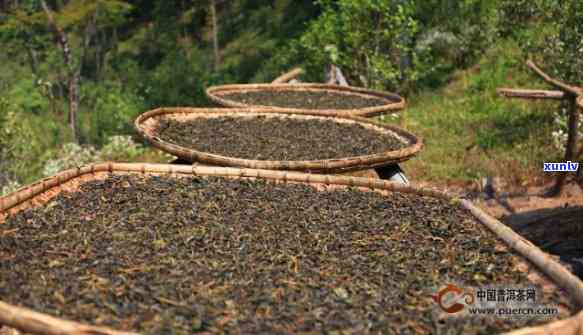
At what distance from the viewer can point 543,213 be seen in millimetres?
4852

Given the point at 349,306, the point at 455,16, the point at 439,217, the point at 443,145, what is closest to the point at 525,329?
the point at 349,306

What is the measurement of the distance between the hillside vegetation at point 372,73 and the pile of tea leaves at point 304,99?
1260 mm

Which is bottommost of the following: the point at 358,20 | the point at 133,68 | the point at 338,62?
the point at 133,68

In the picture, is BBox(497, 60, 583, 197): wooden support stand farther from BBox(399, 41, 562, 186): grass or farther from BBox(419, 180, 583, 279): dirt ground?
BBox(399, 41, 562, 186): grass

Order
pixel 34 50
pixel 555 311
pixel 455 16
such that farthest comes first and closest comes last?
pixel 34 50 → pixel 455 16 → pixel 555 311

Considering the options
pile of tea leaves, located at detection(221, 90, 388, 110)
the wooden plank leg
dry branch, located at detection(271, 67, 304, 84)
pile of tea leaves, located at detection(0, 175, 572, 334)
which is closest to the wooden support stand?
the wooden plank leg

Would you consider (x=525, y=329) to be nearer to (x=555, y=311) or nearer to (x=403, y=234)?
(x=555, y=311)

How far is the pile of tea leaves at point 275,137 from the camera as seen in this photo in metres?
3.55

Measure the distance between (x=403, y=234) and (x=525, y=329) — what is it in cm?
90

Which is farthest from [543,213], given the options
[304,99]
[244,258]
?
[244,258]

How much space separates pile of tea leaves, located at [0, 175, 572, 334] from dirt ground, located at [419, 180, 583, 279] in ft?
5.10

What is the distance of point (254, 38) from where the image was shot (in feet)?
61.8

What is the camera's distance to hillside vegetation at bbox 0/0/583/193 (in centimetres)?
671

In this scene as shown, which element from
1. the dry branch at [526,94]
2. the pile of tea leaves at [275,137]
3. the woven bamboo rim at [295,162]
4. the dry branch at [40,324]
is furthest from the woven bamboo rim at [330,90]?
the dry branch at [40,324]
